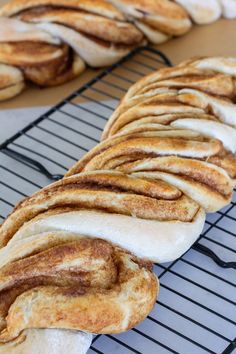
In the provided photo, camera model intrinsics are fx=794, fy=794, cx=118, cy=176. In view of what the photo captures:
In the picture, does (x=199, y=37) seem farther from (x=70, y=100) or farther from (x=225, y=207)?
(x=225, y=207)

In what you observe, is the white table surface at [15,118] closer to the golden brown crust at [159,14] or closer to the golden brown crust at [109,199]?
the golden brown crust at [159,14]

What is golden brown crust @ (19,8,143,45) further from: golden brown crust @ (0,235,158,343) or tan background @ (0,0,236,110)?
golden brown crust @ (0,235,158,343)

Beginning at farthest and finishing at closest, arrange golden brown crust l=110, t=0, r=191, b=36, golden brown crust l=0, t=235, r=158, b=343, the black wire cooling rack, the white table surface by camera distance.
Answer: golden brown crust l=110, t=0, r=191, b=36
the white table surface
the black wire cooling rack
golden brown crust l=0, t=235, r=158, b=343

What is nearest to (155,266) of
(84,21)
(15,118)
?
(15,118)

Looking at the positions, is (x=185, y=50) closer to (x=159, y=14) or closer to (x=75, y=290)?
(x=159, y=14)

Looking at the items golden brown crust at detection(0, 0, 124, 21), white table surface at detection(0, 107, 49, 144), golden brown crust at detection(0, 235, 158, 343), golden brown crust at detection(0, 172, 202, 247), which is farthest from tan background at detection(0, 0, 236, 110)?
golden brown crust at detection(0, 235, 158, 343)

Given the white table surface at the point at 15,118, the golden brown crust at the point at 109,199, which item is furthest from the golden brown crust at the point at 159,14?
the golden brown crust at the point at 109,199
